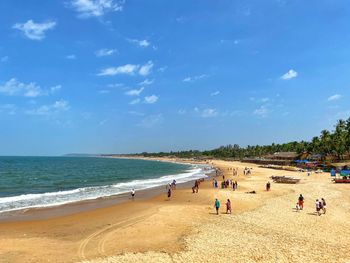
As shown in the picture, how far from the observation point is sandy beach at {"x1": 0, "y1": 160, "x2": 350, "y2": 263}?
16500mm

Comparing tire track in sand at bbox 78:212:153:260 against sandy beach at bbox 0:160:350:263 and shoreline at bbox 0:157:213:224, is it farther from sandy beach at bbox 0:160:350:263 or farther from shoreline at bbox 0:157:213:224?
shoreline at bbox 0:157:213:224

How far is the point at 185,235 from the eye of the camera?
66.4 feet

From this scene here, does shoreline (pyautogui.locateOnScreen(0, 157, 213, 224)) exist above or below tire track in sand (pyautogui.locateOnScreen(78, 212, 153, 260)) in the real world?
below

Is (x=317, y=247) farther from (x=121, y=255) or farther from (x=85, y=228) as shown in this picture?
(x=85, y=228)

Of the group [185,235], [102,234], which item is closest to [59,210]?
[102,234]

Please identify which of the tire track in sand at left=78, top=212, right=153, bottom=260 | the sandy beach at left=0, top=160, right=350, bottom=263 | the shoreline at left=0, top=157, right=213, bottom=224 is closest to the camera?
the sandy beach at left=0, top=160, right=350, bottom=263

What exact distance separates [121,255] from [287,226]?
1134 centimetres

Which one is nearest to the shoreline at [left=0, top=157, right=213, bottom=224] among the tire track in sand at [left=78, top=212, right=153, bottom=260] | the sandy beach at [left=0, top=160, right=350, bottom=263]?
the sandy beach at [left=0, top=160, right=350, bottom=263]

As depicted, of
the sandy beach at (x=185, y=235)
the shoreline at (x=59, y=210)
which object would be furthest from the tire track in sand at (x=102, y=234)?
the shoreline at (x=59, y=210)

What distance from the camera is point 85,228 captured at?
23.0m

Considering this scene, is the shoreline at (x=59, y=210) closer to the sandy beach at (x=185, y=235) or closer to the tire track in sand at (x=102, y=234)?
the sandy beach at (x=185, y=235)

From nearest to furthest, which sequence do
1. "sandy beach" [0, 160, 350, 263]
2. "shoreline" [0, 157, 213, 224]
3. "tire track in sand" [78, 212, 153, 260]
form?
"sandy beach" [0, 160, 350, 263], "tire track in sand" [78, 212, 153, 260], "shoreline" [0, 157, 213, 224]

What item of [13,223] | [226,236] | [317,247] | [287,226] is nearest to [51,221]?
[13,223]

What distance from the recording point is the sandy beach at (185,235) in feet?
54.1
